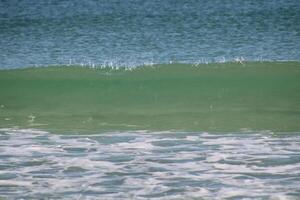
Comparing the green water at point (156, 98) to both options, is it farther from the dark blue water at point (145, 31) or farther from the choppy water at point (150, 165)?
the dark blue water at point (145, 31)

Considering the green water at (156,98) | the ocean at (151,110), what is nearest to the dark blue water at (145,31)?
the ocean at (151,110)

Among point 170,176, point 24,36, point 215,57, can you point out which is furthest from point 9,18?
point 170,176

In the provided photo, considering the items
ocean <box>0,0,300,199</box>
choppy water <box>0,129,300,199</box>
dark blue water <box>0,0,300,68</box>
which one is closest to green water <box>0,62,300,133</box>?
ocean <box>0,0,300,199</box>

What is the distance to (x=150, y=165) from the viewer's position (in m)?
7.90

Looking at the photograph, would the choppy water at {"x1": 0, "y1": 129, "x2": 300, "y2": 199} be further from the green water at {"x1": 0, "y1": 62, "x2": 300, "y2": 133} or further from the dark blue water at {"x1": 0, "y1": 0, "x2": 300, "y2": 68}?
the dark blue water at {"x1": 0, "y1": 0, "x2": 300, "y2": 68}

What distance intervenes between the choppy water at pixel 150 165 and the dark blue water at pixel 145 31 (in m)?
10.4

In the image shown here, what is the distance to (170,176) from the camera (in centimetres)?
741

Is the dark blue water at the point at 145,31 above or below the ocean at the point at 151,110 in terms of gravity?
above

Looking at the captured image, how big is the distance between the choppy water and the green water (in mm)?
871

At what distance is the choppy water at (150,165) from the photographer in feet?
22.6

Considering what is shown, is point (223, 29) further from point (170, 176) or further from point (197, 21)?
point (170, 176)

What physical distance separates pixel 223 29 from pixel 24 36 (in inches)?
292

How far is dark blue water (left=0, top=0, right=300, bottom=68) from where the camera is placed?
2148cm

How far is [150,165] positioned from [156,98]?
21.1 ft
